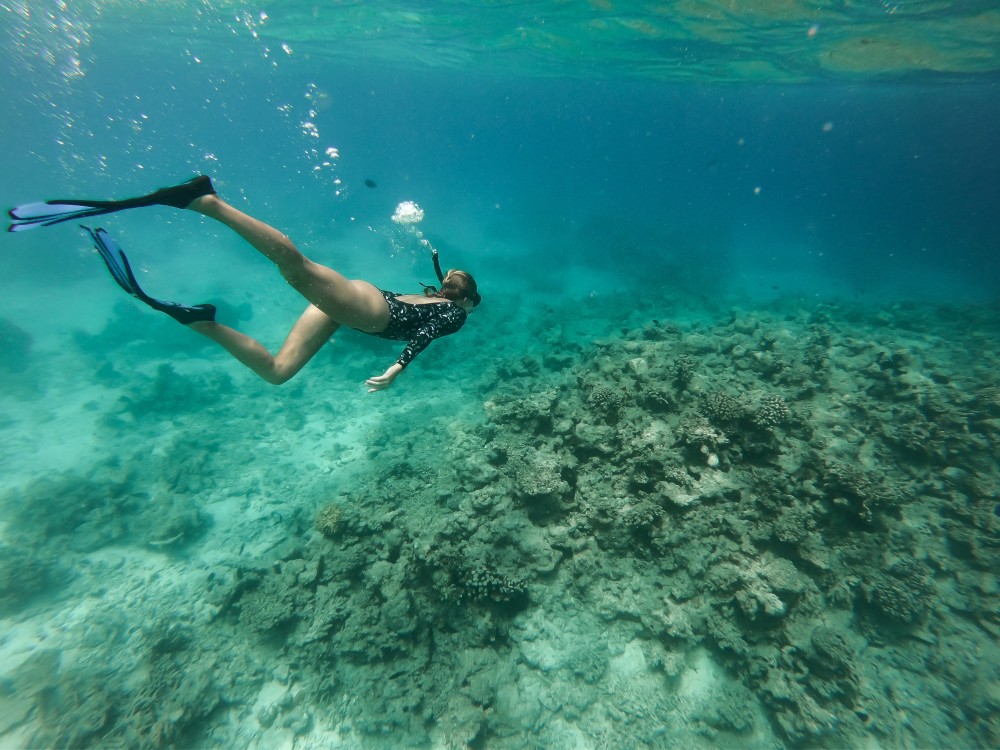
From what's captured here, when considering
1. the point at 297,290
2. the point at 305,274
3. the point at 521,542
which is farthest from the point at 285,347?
the point at 521,542

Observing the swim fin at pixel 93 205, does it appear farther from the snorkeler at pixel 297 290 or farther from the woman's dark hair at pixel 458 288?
the woman's dark hair at pixel 458 288

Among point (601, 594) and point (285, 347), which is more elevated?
point (285, 347)

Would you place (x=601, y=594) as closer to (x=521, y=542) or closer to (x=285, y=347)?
(x=521, y=542)

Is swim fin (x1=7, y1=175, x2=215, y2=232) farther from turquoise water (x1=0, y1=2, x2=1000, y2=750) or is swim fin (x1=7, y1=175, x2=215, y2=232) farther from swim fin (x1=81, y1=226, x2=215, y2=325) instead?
turquoise water (x1=0, y1=2, x2=1000, y2=750)

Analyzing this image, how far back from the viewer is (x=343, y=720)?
16.1 ft

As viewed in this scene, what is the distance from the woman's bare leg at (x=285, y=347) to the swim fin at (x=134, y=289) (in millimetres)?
126

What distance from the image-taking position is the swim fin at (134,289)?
4094 millimetres

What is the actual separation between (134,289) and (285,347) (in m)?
1.54

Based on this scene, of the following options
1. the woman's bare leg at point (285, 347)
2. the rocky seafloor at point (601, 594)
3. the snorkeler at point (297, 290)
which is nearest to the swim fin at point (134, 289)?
the snorkeler at point (297, 290)

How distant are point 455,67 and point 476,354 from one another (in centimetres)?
3808

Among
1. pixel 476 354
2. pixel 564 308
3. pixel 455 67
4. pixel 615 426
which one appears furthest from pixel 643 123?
pixel 615 426

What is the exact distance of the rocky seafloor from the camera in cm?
443

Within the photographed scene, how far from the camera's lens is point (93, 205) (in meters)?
3.84

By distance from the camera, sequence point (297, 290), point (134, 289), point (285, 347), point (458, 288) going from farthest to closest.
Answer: point (458, 288)
point (285, 347)
point (134, 289)
point (297, 290)
